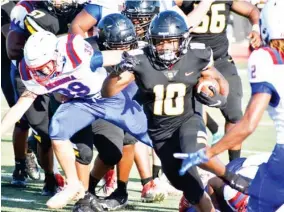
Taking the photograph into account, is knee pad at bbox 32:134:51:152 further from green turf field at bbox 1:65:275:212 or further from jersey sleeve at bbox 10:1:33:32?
jersey sleeve at bbox 10:1:33:32

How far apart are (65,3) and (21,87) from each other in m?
0.74

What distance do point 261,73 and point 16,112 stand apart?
2.27m

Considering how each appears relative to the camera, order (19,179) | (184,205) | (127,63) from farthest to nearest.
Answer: (19,179) → (184,205) → (127,63)

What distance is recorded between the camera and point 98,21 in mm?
7254

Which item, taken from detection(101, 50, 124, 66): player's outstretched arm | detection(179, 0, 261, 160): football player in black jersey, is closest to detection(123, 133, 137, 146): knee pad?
detection(101, 50, 124, 66): player's outstretched arm

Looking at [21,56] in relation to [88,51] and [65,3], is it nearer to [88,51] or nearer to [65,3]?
[65,3]

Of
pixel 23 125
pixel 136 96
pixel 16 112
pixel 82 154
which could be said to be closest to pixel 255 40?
pixel 136 96

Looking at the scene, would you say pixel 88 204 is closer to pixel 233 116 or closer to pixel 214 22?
pixel 233 116

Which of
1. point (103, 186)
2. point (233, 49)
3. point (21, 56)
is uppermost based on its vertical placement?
point (21, 56)

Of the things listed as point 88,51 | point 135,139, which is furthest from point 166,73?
point 135,139

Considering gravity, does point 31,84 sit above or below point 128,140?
above

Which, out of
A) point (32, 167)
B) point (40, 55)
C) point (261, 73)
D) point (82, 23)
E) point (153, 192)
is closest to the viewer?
point (261, 73)

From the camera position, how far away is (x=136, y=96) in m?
6.60

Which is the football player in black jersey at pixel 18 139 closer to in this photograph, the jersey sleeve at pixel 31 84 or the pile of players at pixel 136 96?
the pile of players at pixel 136 96
